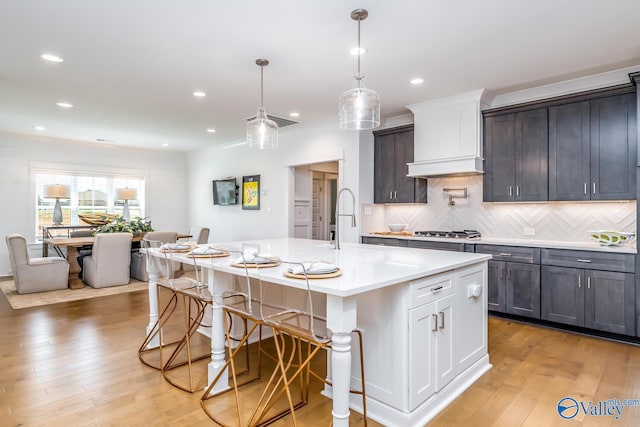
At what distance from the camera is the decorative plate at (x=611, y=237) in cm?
353

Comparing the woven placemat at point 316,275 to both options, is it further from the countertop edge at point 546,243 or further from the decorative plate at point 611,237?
the decorative plate at point 611,237

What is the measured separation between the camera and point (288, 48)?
3074 millimetres

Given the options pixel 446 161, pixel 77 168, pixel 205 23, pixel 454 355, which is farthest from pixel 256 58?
pixel 77 168

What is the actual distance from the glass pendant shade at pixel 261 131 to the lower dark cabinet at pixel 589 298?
3033mm

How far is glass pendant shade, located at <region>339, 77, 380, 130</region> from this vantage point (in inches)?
104

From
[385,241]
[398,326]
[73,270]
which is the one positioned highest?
[385,241]

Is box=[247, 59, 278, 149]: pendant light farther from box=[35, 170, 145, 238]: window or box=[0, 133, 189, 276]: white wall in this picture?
box=[0, 133, 189, 276]: white wall

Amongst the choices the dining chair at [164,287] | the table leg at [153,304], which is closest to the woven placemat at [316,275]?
the dining chair at [164,287]

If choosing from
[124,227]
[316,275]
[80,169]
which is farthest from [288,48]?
[80,169]

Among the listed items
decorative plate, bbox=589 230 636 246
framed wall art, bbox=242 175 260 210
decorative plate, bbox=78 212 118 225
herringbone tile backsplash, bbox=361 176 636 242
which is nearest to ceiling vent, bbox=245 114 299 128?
framed wall art, bbox=242 175 260 210

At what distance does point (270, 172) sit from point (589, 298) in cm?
494

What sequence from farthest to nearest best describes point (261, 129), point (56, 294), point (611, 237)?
point (56, 294)
point (611, 237)
point (261, 129)

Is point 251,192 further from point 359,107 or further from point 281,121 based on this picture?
point 359,107

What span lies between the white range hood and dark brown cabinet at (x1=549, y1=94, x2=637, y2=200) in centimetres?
75
